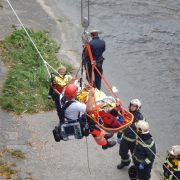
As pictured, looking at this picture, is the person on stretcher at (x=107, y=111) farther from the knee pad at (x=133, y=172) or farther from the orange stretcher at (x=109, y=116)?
the knee pad at (x=133, y=172)

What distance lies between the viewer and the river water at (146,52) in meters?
13.5

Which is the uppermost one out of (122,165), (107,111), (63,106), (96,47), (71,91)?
(71,91)

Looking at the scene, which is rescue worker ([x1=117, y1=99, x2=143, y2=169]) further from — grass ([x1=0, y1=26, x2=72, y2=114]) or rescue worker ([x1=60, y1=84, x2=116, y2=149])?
grass ([x1=0, y1=26, x2=72, y2=114])

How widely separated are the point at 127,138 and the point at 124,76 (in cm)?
602

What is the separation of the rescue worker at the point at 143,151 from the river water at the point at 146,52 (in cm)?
225

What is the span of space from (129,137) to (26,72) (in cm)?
542

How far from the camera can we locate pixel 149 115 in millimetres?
13281

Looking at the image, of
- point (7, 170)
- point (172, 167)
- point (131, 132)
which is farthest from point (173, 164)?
point (7, 170)

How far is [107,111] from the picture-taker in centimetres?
938

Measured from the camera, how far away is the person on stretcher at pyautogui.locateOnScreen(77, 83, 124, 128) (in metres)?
9.12

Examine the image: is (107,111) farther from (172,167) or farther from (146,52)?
(146,52)

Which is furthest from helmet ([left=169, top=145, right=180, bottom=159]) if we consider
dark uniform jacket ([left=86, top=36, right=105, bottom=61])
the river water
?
dark uniform jacket ([left=86, top=36, right=105, bottom=61])

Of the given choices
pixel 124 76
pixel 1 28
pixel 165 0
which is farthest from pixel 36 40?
pixel 165 0

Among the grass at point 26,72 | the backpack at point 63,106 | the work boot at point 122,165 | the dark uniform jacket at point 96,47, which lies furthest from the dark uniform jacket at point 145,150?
the grass at point 26,72
